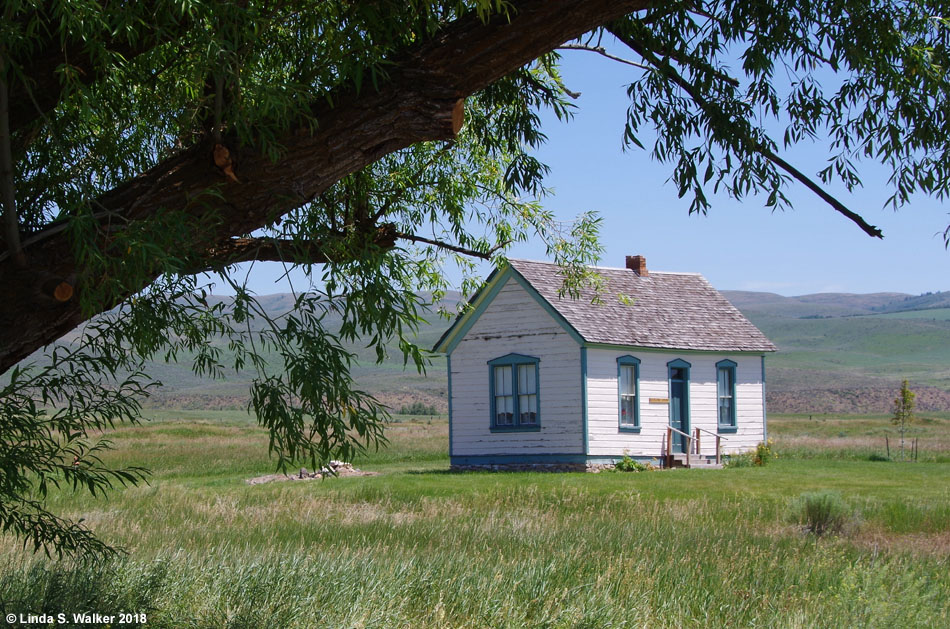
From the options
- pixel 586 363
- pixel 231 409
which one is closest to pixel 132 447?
pixel 586 363

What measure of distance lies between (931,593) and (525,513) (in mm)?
7245

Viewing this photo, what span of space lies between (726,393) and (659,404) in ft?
11.4

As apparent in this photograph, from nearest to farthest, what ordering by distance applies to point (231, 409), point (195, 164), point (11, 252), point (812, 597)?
1. point (11, 252)
2. point (195, 164)
3. point (812, 597)
4. point (231, 409)

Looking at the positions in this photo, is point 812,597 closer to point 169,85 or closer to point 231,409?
point 169,85

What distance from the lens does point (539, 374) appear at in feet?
90.4

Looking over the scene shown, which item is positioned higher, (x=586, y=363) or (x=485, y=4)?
(x=485, y=4)

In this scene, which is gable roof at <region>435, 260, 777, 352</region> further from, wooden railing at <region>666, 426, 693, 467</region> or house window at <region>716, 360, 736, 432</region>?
wooden railing at <region>666, 426, 693, 467</region>

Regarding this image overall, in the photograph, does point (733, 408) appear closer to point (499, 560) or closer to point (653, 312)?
point (653, 312)

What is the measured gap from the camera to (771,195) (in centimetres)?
687

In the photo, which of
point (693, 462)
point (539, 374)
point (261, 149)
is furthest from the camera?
point (693, 462)

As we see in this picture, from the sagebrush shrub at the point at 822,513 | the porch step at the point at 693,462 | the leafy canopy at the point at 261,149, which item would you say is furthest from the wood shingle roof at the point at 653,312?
the leafy canopy at the point at 261,149

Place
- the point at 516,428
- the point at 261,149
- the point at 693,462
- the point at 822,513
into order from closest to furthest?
1. the point at 261,149
2. the point at 822,513
3. the point at 516,428
4. the point at 693,462

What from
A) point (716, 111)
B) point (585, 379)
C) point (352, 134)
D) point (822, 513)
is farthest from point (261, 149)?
point (585, 379)

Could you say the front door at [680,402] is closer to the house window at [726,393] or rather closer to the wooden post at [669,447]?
the wooden post at [669,447]
